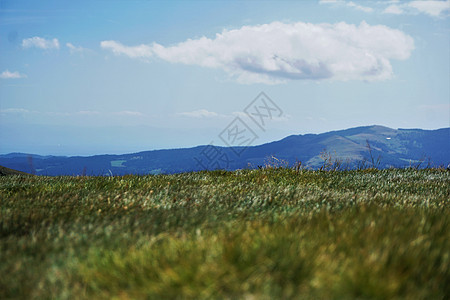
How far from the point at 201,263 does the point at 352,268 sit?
1007 mm

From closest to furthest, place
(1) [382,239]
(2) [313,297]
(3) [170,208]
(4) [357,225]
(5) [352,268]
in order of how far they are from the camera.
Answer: (2) [313,297] → (5) [352,268] → (1) [382,239] → (4) [357,225] → (3) [170,208]

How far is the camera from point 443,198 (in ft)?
21.6

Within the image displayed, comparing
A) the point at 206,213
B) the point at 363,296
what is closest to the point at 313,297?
the point at 363,296

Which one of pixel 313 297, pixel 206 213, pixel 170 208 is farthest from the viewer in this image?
pixel 170 208

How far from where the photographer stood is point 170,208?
5043mm

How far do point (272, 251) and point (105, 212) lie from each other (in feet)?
9.05

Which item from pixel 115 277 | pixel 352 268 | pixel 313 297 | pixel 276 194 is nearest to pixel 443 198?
pixel 276 194

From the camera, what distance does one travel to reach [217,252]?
2.77 metres

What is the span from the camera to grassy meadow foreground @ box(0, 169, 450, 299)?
2.40 metres

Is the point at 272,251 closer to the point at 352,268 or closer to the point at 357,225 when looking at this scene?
the point at 352,268

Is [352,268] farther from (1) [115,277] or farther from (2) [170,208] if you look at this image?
(2) [170,208]

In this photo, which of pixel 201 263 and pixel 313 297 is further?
pixel 201 263

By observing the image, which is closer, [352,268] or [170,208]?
[352,268]

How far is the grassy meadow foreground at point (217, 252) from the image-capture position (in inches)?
94.3
